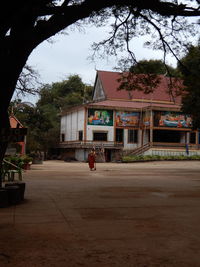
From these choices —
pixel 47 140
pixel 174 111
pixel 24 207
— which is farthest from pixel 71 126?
pixel 24 207

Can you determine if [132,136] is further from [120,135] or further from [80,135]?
[80,135]

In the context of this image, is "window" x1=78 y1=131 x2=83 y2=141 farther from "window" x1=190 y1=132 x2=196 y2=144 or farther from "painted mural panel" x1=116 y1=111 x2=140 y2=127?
"window" x1=190 y1=132 x2=196 y2=144

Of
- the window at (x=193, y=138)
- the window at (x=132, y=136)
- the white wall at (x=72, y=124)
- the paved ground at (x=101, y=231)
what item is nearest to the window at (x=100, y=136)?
the white wall at (x=72, y=124)

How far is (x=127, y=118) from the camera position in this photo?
40.9 m

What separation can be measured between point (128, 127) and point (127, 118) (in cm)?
111

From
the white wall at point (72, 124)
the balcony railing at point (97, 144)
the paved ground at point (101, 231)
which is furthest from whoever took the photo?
the white wall at point (72, 124)

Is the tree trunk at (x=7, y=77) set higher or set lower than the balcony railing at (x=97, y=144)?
higher

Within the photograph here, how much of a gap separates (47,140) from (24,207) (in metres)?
37.4

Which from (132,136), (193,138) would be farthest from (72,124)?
(193,138)

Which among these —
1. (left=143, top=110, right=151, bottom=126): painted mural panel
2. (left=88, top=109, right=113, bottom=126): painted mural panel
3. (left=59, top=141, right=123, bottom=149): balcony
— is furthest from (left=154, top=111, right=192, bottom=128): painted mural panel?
(left=88, top=109, right=113, bottom=126): painted mural panel

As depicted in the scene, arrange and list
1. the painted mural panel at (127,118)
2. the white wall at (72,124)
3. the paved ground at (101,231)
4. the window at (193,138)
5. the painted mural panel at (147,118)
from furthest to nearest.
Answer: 1. the window at (193,138)
2. the white wall at (72,124)
3. the painted mural panel at (127,118)
4. the painted mural panel at (147,118)
5. the paved ground at (101,231)

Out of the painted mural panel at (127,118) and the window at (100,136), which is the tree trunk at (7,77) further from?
the painted mural panel at (127,118)

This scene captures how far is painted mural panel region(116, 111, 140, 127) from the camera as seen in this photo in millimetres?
40500

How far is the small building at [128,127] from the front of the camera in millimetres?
39656
